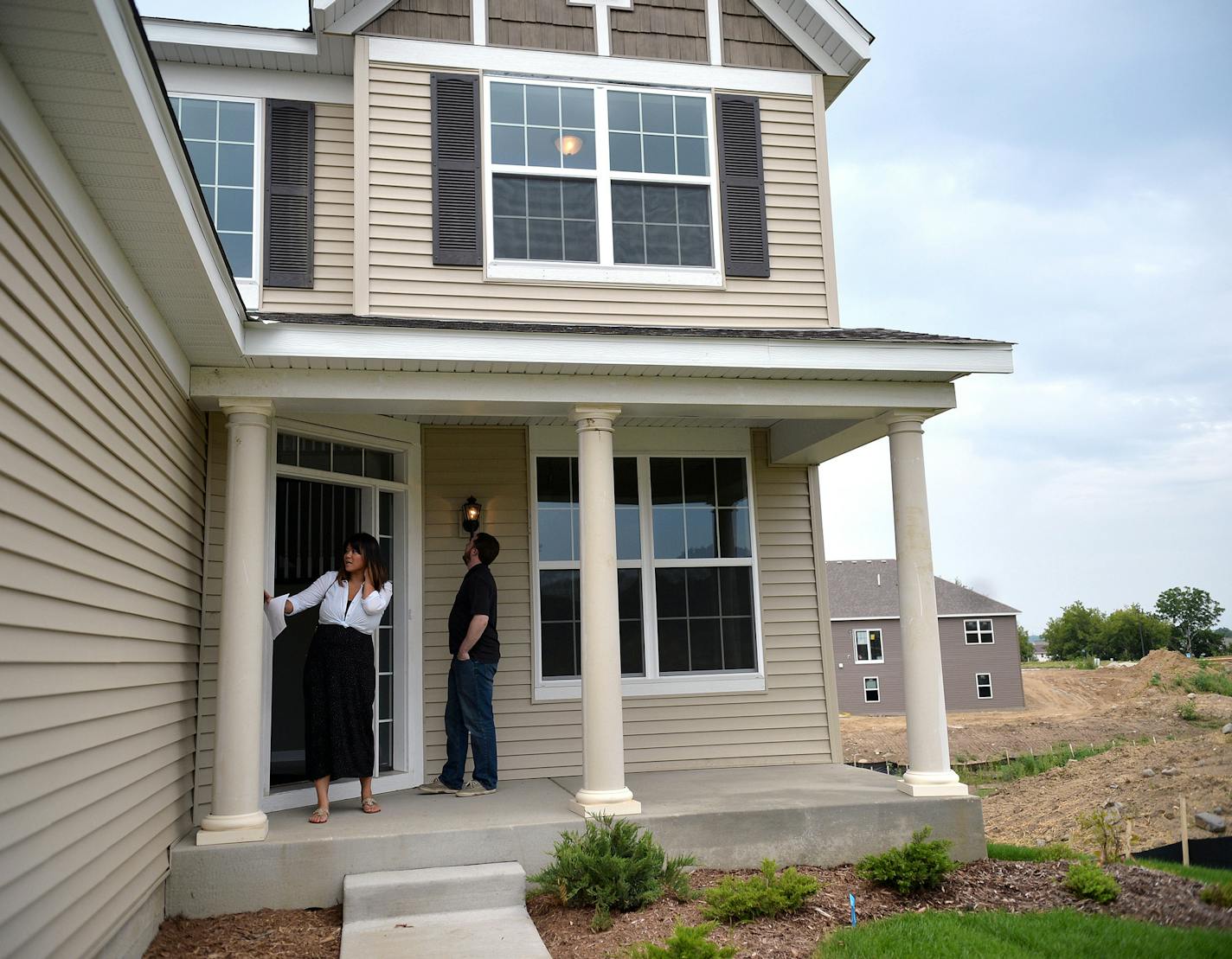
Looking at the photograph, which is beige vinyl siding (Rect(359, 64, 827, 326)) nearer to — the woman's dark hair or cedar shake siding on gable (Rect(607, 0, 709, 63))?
cedar shake siding on gable (Rect(607, 0, 709, 63))

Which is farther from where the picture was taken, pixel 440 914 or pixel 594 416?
pixel 594 416

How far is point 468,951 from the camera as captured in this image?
13.8ft

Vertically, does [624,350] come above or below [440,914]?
above

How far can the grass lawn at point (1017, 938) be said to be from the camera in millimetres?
4156

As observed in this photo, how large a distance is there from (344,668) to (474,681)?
0.95 meters

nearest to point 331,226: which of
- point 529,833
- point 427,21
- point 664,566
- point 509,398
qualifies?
point 427,21

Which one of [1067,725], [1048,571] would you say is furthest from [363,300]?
[1048,571]

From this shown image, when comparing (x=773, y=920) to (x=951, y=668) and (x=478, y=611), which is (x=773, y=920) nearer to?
(x=478, y=611)

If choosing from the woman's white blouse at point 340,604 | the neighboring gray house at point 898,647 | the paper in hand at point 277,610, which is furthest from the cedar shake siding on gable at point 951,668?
the paper in hand at point 277,610

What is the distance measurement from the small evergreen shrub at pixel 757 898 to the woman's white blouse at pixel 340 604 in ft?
8.04

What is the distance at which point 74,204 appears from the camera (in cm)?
322

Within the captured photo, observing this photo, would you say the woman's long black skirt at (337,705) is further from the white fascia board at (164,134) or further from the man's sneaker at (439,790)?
the white fascia board at (164,134)

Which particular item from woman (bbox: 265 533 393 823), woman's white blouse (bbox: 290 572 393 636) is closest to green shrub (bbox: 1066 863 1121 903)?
woman (bbox: 265 533 393 823)

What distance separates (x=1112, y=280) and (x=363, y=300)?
36.4 m
